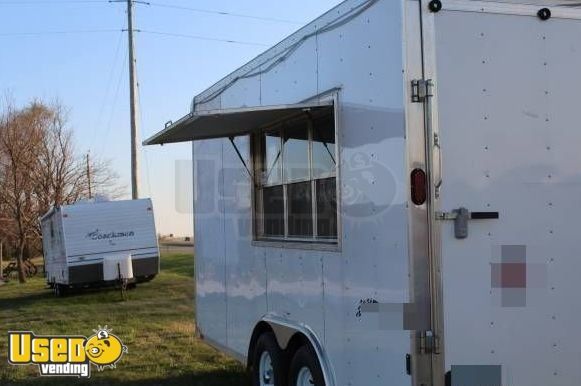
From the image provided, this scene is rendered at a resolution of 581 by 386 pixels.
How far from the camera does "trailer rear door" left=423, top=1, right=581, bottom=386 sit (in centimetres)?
364

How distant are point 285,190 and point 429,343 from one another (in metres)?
2.12

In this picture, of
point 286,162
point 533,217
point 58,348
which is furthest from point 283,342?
point 58,348

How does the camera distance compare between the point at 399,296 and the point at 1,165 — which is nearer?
the point at 399,296

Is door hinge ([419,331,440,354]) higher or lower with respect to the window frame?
lower

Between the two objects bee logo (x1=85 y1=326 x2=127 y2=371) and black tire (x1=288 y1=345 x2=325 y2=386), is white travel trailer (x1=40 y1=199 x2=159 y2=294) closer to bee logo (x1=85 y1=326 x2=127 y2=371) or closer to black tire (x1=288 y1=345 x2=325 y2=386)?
bee logo (x1=85 y1=326 x2=127 y2=371)

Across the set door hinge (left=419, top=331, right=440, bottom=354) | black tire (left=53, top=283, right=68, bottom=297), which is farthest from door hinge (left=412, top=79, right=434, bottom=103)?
black tire (left=53, top=283, right=68, bottom=297)

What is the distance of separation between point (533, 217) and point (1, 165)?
28340mm

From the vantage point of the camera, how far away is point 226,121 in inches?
204

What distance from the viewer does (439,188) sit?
11.9 ft

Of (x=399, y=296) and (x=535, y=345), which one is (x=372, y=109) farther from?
(x=535, y=345)

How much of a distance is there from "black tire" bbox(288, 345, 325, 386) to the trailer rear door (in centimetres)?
114

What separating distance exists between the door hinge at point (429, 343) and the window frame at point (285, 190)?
3.11ft

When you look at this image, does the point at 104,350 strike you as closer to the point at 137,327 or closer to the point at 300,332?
the point at 137,327

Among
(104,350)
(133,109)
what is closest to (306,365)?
(104,350)
